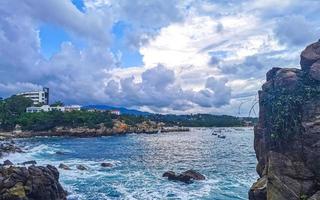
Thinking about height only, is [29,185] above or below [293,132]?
below

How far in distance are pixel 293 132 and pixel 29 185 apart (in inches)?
915

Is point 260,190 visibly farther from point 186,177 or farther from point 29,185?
point 186,177

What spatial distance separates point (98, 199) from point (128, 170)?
862 inches

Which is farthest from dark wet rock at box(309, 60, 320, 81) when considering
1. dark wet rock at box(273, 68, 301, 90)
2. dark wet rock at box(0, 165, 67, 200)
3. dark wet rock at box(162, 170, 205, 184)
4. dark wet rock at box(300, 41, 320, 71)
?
dark wet rock at box(162, 170, 205, 184)

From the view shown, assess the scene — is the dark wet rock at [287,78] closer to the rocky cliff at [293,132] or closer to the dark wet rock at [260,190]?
the rocky cliff at [293,132]

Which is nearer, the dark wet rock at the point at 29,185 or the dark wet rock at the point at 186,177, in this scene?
the dark wet rock at the point at 29,185

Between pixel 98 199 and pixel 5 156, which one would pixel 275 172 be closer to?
pixel 98 199

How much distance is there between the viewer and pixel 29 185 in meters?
36.0

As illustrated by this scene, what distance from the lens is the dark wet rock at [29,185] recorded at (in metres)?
34.4

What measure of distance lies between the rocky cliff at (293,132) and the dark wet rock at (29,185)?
18.6m

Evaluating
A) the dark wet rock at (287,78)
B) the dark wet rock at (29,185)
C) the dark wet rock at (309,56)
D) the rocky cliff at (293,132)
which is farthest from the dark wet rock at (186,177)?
the dark wet rock at (309,56)

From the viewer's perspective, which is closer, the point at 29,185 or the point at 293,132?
the point at 293,132

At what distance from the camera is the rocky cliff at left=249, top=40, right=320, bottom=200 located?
23984 millimetres

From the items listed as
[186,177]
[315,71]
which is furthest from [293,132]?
[186,177]
